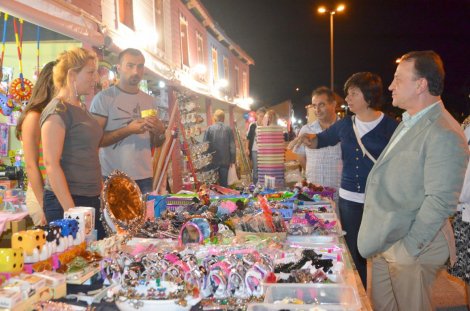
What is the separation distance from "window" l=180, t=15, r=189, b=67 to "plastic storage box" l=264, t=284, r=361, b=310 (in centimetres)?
778

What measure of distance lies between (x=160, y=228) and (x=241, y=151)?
919 centimetres

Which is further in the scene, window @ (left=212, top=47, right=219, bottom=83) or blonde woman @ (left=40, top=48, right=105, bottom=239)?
window @ (left=212, top=47, right=219, bottom=83)

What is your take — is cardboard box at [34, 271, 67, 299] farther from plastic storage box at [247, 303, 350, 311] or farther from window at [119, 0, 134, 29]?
window at [119, 0, 134, 29]

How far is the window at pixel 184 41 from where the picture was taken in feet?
29.6

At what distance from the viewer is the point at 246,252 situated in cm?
189

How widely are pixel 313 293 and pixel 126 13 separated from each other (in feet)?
16.4

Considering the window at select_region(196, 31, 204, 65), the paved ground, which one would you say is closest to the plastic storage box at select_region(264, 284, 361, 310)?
the paved ground

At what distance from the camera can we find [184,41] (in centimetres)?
927

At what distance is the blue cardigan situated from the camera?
3.42 m

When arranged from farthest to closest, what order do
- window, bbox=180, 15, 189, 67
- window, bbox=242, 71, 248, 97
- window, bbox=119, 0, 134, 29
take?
window, bbox=242, 71, 248, 97 → window, bbox=180, 15, 189, 67 → window, bbox=119, 0, 134, 29

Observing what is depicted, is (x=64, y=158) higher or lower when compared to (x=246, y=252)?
higher

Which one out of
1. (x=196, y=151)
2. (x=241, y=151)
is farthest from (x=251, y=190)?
(x=241, y=151)

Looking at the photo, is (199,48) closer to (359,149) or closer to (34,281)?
(359,149)

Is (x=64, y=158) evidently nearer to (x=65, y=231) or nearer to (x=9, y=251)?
(x=65, y=231)
